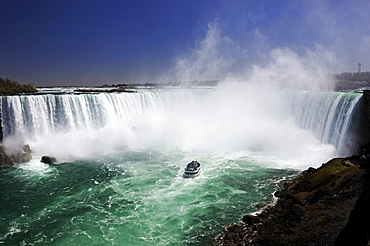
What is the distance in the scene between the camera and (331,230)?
9.61 m

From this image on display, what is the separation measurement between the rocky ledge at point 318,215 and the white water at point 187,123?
6559 mm

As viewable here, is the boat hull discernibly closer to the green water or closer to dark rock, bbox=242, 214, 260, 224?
the green water

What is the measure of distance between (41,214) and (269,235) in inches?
456

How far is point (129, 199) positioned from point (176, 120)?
75.1 feet

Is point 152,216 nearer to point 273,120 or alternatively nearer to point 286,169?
point 286,169

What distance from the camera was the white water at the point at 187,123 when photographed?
22.5 meters

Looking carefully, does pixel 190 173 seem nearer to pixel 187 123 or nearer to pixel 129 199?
pixel 129 199

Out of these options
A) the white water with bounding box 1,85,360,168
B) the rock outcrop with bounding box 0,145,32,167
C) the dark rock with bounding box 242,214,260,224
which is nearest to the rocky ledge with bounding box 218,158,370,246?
the dark rock with bounding box 242,214,260,224

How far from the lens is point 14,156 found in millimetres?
22031

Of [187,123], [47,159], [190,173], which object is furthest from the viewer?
[187,123]

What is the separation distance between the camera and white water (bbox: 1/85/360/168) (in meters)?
22.5

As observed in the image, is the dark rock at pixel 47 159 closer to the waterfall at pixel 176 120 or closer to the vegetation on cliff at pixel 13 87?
the waterfall at pixel 176 120

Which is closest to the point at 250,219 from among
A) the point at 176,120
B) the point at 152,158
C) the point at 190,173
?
the point at 190,173

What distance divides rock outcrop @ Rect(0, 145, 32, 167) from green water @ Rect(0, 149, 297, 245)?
2.58 feet
